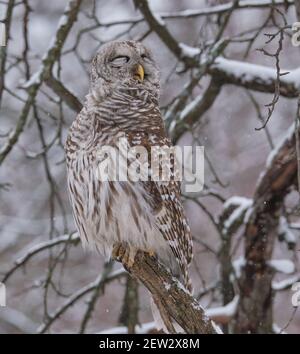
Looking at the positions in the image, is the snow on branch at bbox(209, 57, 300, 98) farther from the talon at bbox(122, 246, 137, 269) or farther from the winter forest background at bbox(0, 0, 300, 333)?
the talon at bbox(122, 246, 137, 269)

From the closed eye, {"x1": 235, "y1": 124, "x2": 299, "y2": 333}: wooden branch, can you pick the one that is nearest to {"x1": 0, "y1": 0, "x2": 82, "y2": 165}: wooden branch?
the closed eye

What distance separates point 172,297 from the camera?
3.91 metres

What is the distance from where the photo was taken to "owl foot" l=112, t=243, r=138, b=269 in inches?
163

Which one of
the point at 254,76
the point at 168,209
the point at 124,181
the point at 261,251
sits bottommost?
the point at 261,251

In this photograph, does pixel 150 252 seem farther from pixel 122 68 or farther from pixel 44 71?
pixel 44 71

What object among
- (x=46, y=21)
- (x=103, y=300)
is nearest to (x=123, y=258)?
(x=103, y=300)

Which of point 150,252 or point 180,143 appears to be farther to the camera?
point 180,143

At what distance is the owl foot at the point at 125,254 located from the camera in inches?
163

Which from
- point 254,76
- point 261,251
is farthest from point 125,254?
point 254,76

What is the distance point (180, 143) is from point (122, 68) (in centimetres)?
684

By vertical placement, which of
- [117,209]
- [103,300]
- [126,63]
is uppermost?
[126,63]

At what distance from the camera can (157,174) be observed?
4.27 meters
